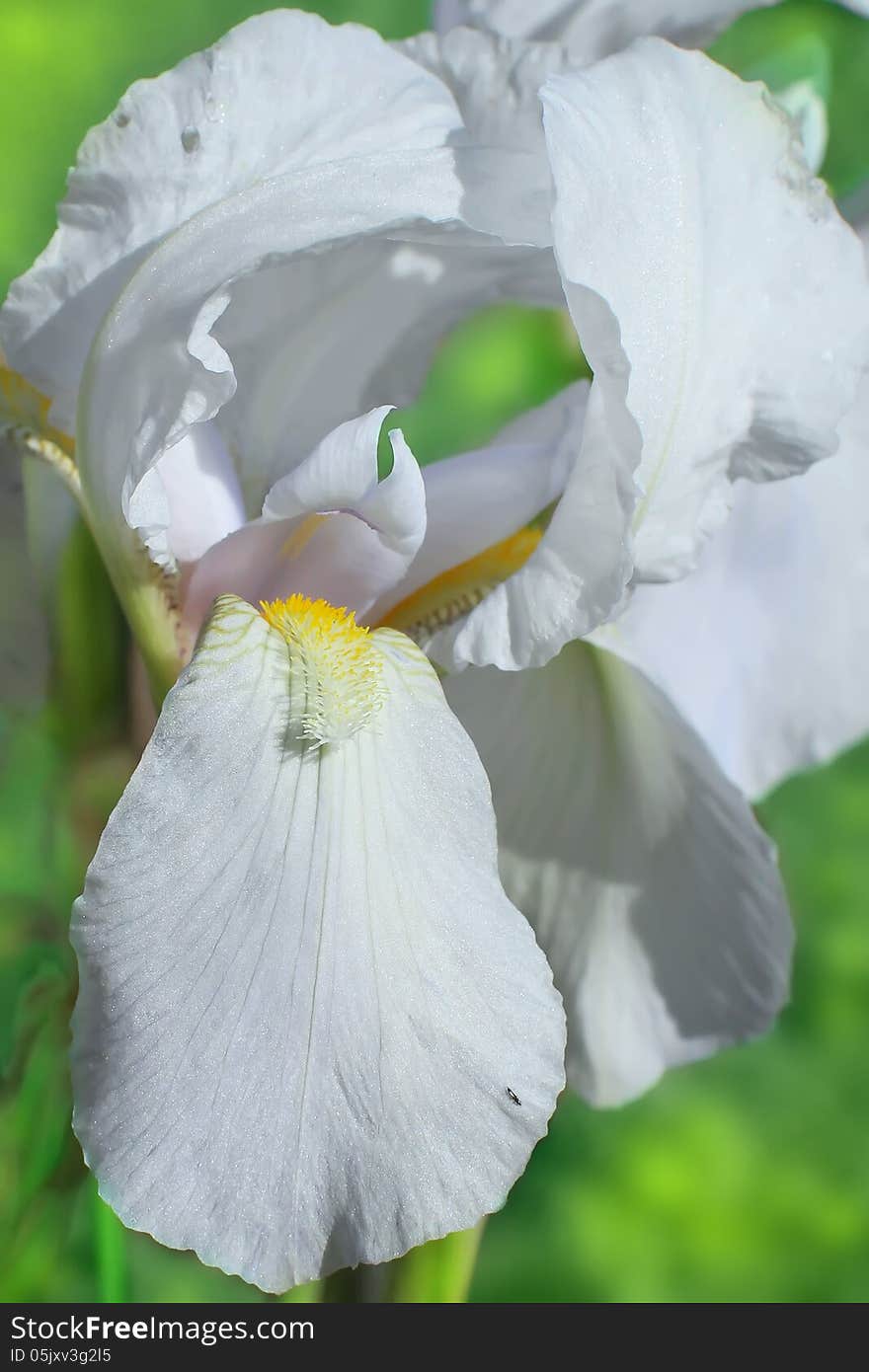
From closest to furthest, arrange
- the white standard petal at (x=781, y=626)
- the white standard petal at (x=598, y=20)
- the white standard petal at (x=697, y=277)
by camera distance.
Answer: the white standard petal at (x=697, y=277)
the white standard petal at (x=598, y=20)
the white standard petal at (x=781, y=626)

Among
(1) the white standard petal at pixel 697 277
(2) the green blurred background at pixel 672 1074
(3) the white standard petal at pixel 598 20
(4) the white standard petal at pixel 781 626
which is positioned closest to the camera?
(1) the white standard petal at pixel 697 277

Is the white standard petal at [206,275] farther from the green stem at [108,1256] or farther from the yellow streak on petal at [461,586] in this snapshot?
the green stem at [108,1256]

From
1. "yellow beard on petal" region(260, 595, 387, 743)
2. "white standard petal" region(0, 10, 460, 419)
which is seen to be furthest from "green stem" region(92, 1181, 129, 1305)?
"white standard petal" region(0, 10, 460, 419)

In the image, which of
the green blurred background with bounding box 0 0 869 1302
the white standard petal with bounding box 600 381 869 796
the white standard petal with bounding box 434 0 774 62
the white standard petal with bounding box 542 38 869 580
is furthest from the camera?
the green blurred background with bounding box 0 0 869 1302

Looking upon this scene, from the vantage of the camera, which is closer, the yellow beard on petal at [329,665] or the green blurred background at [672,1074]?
the yellow beard on petal at [329,665]

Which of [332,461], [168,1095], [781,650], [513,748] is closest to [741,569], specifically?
[781,650]

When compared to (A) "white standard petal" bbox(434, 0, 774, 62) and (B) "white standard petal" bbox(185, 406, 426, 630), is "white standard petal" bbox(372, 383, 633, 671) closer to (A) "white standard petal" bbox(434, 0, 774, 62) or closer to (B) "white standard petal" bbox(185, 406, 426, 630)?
(B) "white standard petal" bbox(185, 406, 426, 630)

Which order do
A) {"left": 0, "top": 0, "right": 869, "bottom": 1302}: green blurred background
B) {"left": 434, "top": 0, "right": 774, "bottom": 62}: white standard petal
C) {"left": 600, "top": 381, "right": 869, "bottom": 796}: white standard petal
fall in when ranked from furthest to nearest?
{"left": 0, "top": 0, "right": 869, "bottom": 1302}: green blurred background, {"left": 600, "top": 381, "right": 869, "bottom": 796}: white standard petal, {"left": 434, "top": 0, "right": 774, "bottom": 62}: white standard petal

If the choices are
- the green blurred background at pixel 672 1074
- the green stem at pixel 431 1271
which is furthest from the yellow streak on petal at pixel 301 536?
the green blurred background at pixel 672 1074

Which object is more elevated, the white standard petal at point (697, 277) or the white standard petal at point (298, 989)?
the white standard petal at point (697, 277)
